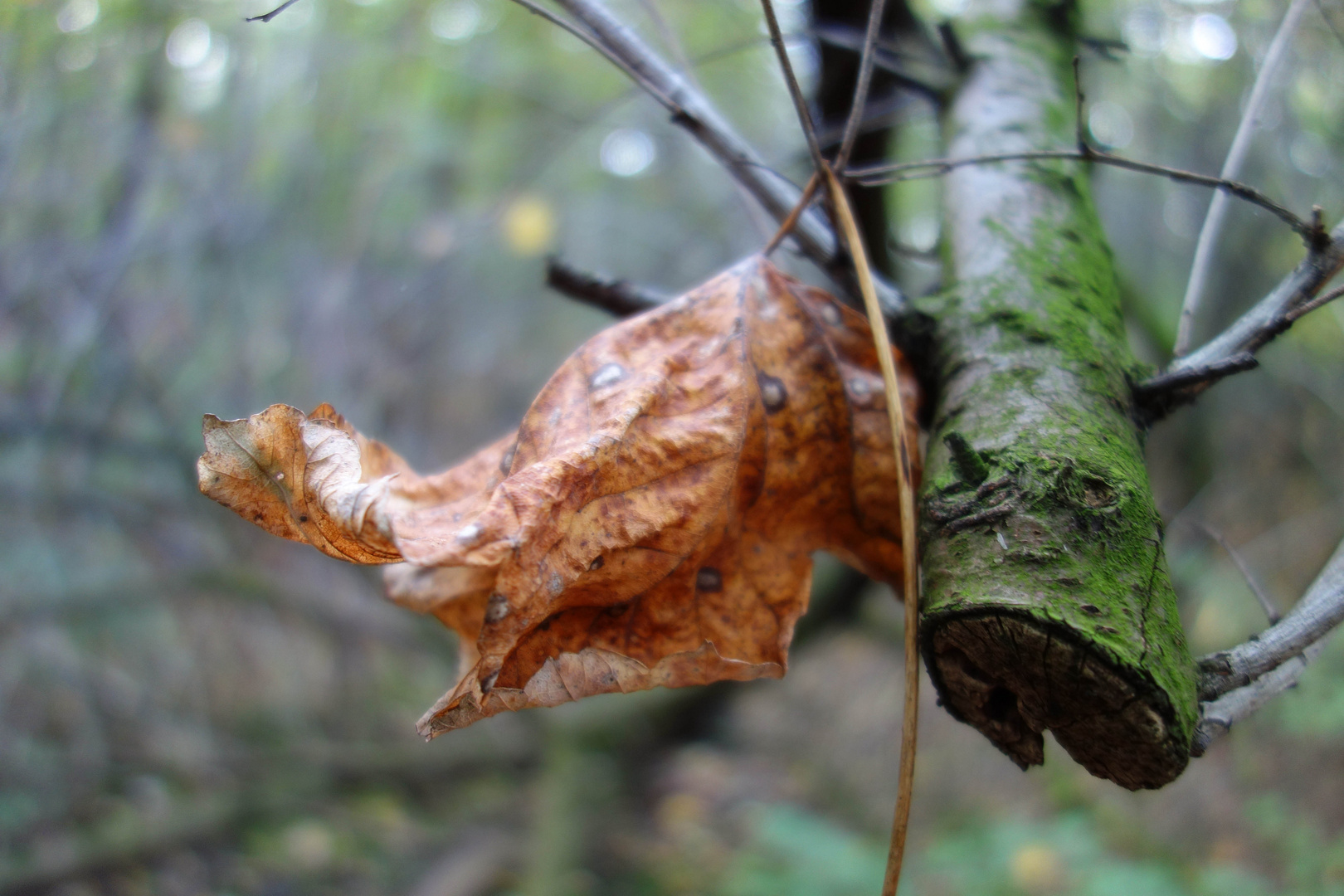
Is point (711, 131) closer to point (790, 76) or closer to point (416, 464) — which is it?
point (790, 76)

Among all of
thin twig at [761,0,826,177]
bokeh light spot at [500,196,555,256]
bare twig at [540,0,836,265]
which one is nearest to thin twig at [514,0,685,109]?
bare twig at [540,0,836,265]

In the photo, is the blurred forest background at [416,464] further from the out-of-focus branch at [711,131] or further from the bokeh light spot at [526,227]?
the out-of-focus branch at [711,131]

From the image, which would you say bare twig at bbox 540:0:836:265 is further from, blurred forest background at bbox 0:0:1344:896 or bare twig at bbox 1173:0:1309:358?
blurred forest background at bbox 0:0:1344:896

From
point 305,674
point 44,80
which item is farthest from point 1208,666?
point 305,674

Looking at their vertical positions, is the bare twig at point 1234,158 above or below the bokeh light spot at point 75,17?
below

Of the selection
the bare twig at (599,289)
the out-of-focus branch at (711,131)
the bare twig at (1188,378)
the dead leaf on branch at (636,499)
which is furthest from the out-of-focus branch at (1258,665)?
the bare twig at (599,289)

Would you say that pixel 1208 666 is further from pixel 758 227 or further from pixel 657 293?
pixel 758 227
